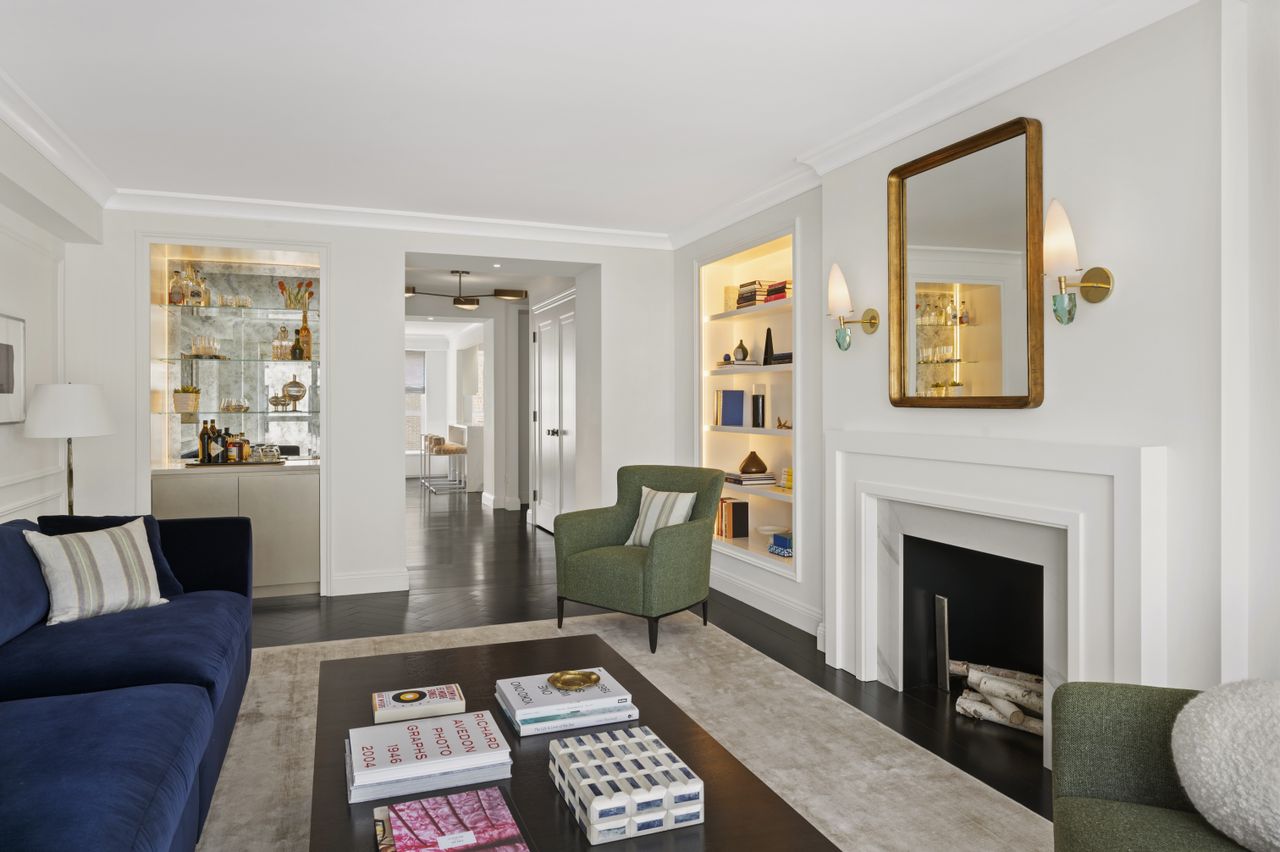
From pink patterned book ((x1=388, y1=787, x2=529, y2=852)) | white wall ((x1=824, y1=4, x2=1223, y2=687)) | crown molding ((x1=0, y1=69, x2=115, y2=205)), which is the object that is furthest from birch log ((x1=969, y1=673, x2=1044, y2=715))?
crown molding ((x1=0, y1=69, x2=115, y2=205))

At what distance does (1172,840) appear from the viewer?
1427mm

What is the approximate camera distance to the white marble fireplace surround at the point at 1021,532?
2.41 metres

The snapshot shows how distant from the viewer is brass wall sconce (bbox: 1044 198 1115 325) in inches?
104

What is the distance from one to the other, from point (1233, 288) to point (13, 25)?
388 cm

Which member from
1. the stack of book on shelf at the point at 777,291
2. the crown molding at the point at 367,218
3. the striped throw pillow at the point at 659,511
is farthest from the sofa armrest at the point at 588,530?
the crown molding at the point at 367,218

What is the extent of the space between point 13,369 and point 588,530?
299 cm

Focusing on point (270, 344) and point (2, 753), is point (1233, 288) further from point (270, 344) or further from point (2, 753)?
point (270, 344)

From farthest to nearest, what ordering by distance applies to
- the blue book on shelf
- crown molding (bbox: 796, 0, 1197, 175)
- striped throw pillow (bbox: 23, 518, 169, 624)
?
the blue book on shelf
striped throw pillow (bbox: 23, 518, 169, 624)
crown molding (bbox: 796, 0, 1197, 175)

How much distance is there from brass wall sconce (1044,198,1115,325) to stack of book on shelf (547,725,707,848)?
195 centimetres

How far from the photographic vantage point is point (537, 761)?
6.30 ft

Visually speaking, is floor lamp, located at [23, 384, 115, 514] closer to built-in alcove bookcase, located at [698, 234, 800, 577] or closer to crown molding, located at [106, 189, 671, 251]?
crown molding, located at [106, 189, 671, 251]

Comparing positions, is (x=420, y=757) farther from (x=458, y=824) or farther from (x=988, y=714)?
(x=988, y=714)

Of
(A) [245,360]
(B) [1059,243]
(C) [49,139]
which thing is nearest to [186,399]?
(A) [245,360]

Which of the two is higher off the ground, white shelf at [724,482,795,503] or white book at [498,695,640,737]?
white shelf at [724,482,795,503]
